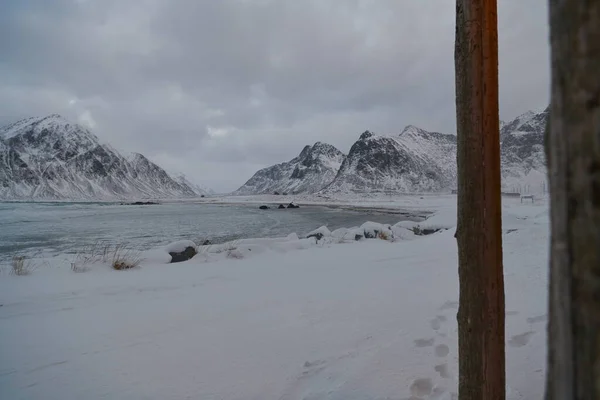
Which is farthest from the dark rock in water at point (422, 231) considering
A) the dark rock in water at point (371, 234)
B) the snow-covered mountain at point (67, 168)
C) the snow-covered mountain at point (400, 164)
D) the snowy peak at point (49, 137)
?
the snowy peak at point (49, 137)

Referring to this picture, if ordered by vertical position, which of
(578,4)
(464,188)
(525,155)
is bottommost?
(464,188)

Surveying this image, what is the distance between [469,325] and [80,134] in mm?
202371

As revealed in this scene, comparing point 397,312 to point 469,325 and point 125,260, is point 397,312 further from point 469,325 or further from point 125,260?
point 125,260

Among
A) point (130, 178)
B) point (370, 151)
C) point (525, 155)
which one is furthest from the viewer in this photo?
point (130, 178)

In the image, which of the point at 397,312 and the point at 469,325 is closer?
the point at 469,325

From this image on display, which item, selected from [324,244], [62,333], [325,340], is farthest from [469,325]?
[324,244]

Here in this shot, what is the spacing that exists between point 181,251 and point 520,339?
6.55 metres

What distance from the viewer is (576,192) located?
1.55ft

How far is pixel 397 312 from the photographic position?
3570mm

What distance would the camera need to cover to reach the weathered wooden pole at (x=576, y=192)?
45cm

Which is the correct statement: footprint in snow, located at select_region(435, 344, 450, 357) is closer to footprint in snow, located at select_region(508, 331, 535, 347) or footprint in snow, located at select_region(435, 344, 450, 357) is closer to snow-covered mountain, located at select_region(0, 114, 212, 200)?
footprint in snow, located at select_region(508, 331, 535, 347)

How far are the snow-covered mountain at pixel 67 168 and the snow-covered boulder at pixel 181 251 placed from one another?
13928 cm

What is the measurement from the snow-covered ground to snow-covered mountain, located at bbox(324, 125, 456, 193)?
Result: 96.6 meters

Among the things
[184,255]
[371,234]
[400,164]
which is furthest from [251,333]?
[400,164]
